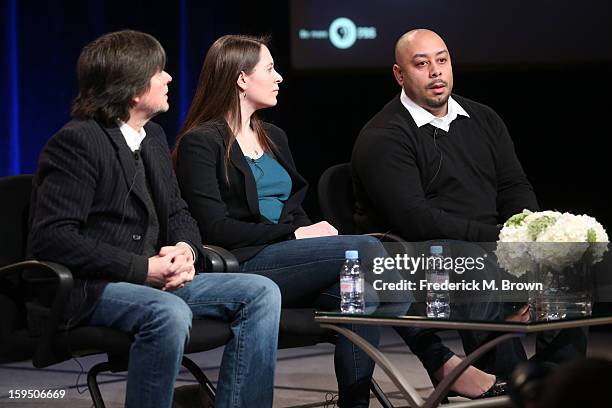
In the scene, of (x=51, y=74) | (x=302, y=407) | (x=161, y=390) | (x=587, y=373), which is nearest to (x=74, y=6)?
(x=51, y=74)

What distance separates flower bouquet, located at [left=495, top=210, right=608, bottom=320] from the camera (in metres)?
2.75

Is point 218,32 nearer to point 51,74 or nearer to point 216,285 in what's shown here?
point 51,74

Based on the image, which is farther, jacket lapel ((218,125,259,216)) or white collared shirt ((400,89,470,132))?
white collared shirt ((400,89,470,132))

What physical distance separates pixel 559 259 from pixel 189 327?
1.01 m

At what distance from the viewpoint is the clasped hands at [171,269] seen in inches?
109

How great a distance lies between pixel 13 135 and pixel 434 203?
2.37 metres

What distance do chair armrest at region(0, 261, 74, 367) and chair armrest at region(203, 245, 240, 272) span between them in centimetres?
53

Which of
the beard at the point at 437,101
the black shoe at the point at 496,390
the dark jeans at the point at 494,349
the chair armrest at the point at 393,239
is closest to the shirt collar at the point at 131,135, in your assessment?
the chair armrest at the point at 393,239

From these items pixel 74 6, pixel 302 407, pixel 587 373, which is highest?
pixel 74 6

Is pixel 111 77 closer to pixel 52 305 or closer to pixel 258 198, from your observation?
Result: pixel 52 305

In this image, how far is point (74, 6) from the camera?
5.38 metres

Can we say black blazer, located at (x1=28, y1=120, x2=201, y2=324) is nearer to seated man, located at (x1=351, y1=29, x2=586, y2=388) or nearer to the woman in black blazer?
the woman in black blazer

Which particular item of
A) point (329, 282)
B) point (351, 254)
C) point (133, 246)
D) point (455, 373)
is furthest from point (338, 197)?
point (455, 373)

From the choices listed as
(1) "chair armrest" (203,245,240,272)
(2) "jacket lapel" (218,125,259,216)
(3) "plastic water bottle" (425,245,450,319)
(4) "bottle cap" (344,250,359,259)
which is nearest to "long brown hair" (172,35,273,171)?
(2) "jacket lapel" (218,125,259,216)
